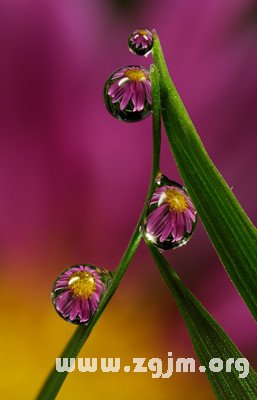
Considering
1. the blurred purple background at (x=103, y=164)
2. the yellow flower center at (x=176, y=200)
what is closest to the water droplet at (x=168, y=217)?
the yellow flower center at (x=176, y=200)

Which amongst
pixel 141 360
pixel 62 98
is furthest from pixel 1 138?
pixel 141 360

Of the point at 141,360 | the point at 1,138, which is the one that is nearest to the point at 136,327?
the point at 141,360

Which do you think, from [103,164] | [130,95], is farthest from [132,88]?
[103,164]

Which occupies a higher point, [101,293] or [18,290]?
[18,290]

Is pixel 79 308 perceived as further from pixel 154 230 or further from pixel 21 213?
pixel 21 213

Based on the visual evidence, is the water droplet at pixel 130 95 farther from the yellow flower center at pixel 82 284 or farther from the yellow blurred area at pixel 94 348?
the yellow blurred area at pixel 94 348

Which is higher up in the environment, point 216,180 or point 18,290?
point 18,290

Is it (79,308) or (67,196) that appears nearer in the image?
(79,308)

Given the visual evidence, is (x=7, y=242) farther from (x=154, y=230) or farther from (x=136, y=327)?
(x=154, y=230)
